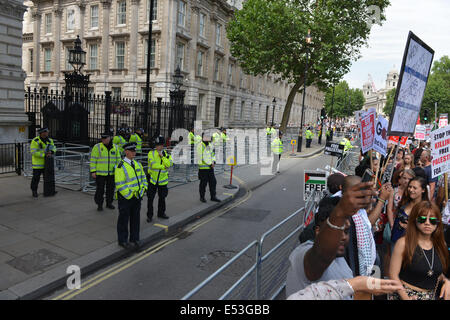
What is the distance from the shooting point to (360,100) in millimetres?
116375

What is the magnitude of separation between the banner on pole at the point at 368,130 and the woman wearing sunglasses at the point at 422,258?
259 cm

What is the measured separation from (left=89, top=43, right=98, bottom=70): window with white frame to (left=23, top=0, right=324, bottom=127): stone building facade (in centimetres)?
9

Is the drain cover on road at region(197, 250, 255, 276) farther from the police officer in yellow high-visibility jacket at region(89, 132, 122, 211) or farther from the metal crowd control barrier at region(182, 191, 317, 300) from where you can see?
the police officer in yellow high-visibility jacket at region(89, 132, 122, 211)

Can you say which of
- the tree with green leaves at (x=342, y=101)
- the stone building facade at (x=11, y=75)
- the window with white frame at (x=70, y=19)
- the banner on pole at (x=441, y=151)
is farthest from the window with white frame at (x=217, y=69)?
the tree with green leaves at (x=342, y=101)

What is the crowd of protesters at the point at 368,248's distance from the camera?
1786 millimetres

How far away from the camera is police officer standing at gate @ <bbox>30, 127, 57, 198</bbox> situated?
908cm

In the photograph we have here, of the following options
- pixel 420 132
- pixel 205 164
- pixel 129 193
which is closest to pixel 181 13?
pixel 420 132

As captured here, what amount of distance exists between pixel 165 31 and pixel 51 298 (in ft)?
88.3

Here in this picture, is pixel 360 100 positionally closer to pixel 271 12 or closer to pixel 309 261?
pixel 271 12

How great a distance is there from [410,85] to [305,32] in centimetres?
2584

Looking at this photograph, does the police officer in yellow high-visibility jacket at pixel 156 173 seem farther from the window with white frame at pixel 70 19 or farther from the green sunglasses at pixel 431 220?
the window with white frame at pixel 70 19

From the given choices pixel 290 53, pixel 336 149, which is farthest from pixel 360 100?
pixel 336 149

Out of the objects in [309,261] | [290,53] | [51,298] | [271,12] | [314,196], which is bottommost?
[51,298]

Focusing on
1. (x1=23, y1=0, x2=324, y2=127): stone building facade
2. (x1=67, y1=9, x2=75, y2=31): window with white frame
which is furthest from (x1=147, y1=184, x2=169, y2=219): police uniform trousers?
(x1=67, y1=9, x2=75, y2=31): window with white frame
